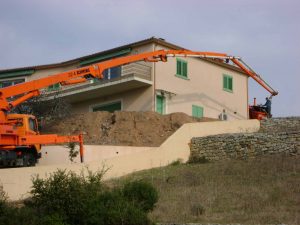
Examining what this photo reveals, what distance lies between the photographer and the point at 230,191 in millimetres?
26297

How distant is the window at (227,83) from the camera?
1922 inches

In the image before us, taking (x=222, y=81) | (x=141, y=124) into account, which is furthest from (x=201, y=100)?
(x=141, y=124)

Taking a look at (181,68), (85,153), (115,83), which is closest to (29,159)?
(85,153)

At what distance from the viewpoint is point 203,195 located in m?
25.6

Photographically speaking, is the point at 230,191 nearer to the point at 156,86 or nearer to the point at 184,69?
the point at 156,86

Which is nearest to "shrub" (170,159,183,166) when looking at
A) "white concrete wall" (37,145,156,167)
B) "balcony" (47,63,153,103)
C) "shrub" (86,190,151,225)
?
"white concrete wall" (37,145,156,167)

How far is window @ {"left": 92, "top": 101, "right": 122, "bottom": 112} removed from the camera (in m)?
44.7

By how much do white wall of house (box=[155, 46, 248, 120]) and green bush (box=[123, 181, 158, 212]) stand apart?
20267 mm

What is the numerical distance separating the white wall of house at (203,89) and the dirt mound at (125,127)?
2.71 m

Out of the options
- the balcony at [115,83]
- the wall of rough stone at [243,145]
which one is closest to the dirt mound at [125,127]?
the balcony at [115,83]

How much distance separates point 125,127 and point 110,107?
5.86 meters

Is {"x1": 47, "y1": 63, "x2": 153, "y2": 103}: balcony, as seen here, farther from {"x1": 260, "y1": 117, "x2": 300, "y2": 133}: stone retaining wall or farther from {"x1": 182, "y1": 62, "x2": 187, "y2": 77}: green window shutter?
{"x1": 260, "y1": 117, "x2": 300, "y2": 133}: stone retaining wall

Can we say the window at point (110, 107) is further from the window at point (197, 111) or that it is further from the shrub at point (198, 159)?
the shrub at point (198, 159)

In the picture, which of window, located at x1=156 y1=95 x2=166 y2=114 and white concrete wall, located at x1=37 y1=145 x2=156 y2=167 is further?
window, located at x1=156 y1=95 x2=166 y2=114
